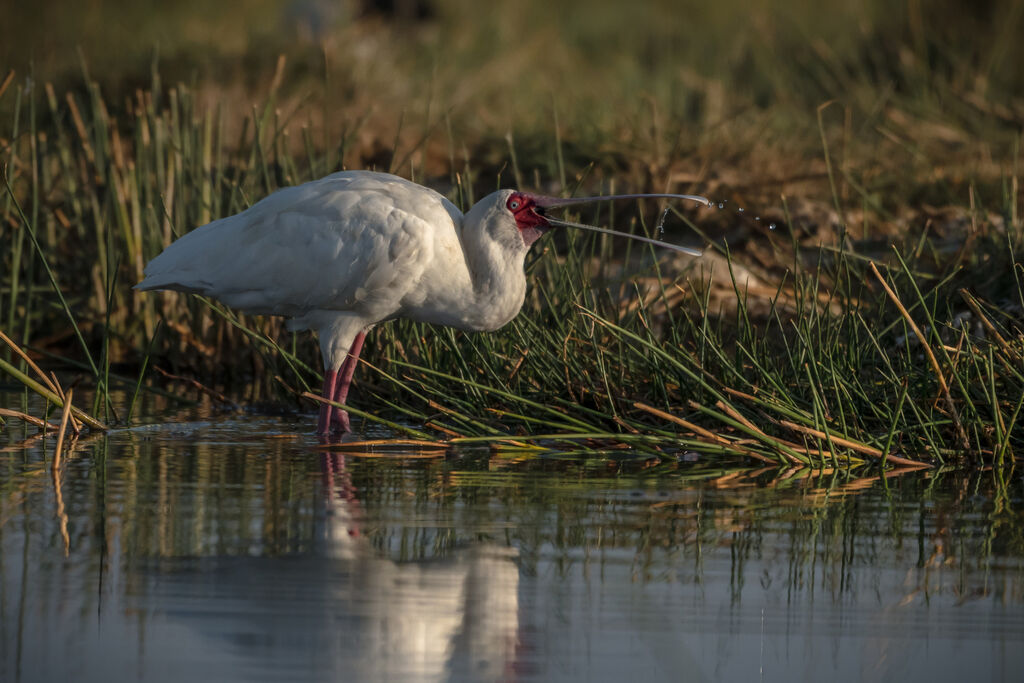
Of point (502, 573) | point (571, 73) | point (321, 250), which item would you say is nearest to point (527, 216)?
point (321, 250)

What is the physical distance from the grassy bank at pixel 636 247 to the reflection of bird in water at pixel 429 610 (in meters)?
1.41

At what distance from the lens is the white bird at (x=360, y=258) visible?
626 centimetres

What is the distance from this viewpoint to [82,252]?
880 centimetres

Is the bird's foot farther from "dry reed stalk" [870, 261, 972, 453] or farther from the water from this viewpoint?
"dry reed stalk" [870, 261, 972, 453]

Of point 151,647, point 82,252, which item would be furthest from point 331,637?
point 82,252

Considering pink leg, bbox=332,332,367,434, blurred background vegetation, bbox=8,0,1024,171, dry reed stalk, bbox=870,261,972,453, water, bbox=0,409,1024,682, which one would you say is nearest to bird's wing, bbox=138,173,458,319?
pink leg, bbox=332,332,367,434

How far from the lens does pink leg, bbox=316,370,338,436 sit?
6.36m

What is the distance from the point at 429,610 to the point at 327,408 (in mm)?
2906

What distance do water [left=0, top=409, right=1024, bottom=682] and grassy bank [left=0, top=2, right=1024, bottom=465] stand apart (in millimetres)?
502

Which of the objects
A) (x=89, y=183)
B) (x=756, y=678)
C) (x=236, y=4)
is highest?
(x=236, y=4)

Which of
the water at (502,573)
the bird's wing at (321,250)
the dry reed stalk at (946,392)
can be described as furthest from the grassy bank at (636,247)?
the water at (502,573)

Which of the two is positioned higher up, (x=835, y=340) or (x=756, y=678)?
(x=835, y=340)

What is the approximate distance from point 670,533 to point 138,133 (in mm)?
4731

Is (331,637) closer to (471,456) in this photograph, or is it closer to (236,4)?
(471,456)
